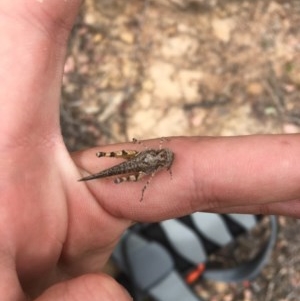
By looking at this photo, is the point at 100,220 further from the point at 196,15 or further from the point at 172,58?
the point at 196,15

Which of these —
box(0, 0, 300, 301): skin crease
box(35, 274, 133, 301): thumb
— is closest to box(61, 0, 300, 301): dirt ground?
box(0, 0, 300, 301): skin crease

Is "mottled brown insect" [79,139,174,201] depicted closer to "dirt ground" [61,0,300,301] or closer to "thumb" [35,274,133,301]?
"thumb" [35,274,133,301]

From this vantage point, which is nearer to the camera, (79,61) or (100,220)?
(100,220)

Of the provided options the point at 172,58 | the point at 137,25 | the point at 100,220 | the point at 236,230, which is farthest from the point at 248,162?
the point at 137,25

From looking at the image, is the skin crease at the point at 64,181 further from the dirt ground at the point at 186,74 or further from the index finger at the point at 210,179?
the dirt ground at the point at 186,74

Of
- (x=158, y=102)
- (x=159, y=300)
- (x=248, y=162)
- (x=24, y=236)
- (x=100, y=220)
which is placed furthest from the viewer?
(x=158, y=102)

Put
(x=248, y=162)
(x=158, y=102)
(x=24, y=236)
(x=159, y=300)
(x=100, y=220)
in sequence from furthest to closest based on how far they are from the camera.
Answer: (x=158, y=102) < (x=159, y=300) < (x=100, y=220) < (x=248, y=162) < (x=24, y=236)
